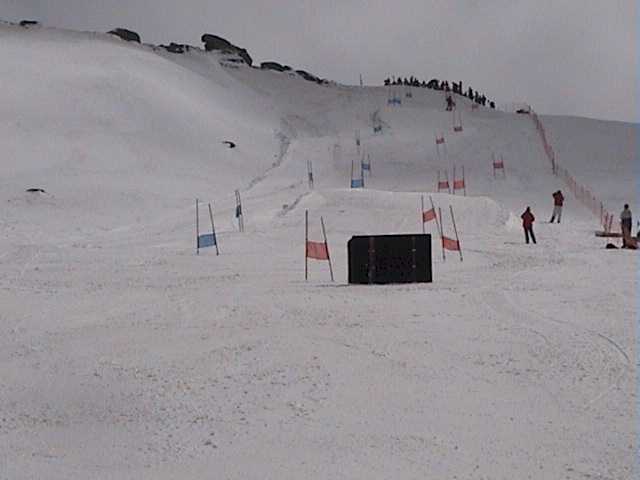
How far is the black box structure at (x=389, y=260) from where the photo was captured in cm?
1555

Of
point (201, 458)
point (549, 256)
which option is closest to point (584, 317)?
point (201, 458)

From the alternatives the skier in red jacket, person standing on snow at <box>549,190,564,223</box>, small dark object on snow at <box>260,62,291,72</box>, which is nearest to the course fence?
person standing on snow at <box>549,190,564,223</box>

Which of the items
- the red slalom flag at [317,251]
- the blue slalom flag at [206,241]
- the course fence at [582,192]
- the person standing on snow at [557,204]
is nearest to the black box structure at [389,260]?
the red slalom flag at [317,251]

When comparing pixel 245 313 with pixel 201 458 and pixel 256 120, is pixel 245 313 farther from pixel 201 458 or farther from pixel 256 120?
pixel 256 120

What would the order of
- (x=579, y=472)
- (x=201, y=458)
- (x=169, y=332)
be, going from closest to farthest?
(x=579, y=472)
(x=201, y=458)
(x=169, y=332)

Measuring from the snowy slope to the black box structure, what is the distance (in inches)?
15.3

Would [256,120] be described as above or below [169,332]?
above

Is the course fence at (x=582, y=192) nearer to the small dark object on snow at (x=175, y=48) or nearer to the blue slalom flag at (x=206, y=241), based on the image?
the blue slalom flag at (x=206, y=241)

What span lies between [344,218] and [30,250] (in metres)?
9.55

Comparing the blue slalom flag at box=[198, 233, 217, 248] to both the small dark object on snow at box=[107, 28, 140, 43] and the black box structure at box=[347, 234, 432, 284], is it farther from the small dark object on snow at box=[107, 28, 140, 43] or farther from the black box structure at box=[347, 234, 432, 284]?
the small dark object on snow at box=[107, 28, 140, 43]

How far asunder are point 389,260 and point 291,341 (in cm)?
584

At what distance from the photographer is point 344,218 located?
26.9m

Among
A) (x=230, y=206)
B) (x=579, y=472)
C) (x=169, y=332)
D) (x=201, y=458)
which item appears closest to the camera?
(x=579, y=472)

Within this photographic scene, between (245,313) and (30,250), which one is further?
(30,250)
